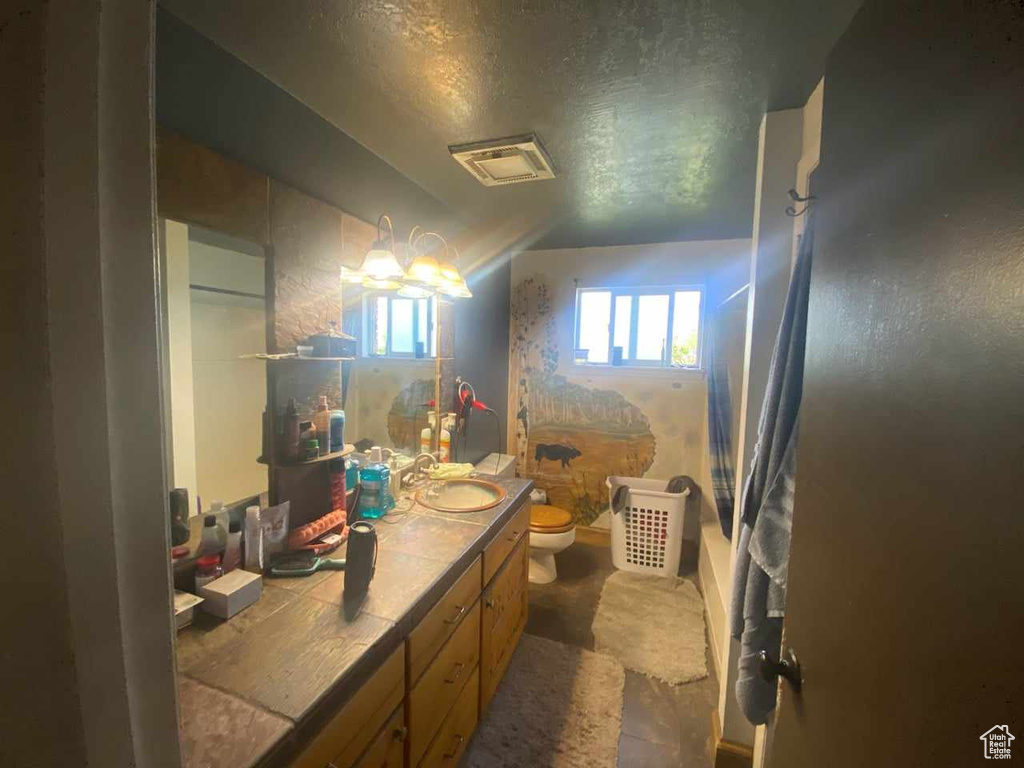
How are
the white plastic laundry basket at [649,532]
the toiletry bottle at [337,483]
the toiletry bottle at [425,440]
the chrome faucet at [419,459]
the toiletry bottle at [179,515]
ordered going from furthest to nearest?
the white plastic laundry basket at [649,532]
the toiletry bottle at [425,440]
the chrome faucet at [419,459]
the toiletry bottle at [337,483]
the toiletry bottle at [179,515]

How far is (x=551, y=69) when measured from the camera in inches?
42.6

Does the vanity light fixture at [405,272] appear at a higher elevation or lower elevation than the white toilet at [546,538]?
higher

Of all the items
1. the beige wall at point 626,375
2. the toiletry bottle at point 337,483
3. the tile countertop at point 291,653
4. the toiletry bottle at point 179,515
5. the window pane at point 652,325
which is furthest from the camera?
the window pane at point 652,325

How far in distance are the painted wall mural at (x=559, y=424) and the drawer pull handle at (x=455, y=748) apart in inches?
77.0

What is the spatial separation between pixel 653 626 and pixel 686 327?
Result: 192 cm

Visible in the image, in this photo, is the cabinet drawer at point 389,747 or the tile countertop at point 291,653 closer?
the tile countertop at point 291,653

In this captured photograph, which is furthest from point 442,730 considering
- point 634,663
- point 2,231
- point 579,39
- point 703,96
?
point 703,96


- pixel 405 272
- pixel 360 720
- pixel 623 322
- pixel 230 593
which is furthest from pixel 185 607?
pixel 623 322

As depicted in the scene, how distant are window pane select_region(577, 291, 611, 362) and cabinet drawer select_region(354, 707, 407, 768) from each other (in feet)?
8.37

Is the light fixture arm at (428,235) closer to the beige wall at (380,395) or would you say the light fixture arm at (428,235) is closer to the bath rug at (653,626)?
the beige wall at (380,395)

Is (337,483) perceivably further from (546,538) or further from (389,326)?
(546,538)

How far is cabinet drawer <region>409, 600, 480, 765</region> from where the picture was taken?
43.4 inches

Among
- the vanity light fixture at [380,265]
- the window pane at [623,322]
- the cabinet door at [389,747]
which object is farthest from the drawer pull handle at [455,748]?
the window pane at [623,322]

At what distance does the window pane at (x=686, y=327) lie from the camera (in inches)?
115
